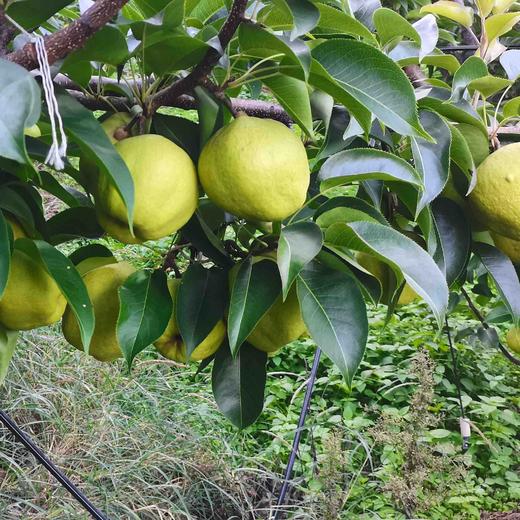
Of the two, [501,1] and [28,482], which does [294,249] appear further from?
[28,482]

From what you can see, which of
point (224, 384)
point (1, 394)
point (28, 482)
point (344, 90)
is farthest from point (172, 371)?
point (344, 90)


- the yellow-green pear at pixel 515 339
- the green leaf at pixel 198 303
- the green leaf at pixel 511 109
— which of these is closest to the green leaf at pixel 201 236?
the green leaf at pixel 198 303

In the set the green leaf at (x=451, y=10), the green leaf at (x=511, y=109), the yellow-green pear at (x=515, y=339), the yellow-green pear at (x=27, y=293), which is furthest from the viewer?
the yellow-green pear at (x=515, y=339)

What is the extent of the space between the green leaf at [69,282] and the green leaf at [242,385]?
22cm

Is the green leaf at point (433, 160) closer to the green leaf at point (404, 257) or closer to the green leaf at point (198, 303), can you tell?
the green leaf at point (404, 257)

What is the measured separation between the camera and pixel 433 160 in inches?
25.6

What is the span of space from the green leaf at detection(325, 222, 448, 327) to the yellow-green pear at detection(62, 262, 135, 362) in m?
0.21

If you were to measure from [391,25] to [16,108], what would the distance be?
46cm

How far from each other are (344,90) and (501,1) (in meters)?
0.43

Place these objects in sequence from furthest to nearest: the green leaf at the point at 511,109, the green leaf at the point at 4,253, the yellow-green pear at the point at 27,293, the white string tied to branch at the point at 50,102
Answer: the green leaf at the point at 511,109 < the yellow-green pear at the point at 27,293 < the green leaf at the point at 4,253 < the white string tied to branch at the point at 50,102

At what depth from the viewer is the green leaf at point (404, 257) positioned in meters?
0.55

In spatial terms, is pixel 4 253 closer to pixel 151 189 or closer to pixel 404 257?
pixel 151 189

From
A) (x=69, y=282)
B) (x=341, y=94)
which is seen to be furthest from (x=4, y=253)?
(x=341, y=94)

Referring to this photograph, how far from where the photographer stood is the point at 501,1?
853 mm
